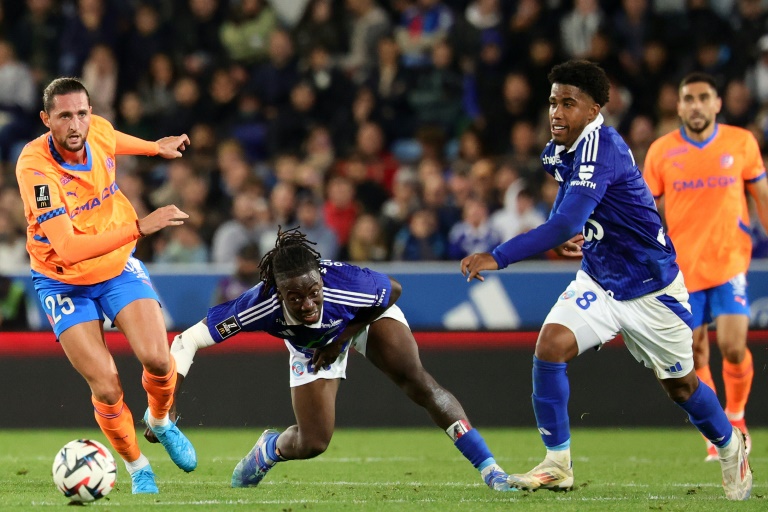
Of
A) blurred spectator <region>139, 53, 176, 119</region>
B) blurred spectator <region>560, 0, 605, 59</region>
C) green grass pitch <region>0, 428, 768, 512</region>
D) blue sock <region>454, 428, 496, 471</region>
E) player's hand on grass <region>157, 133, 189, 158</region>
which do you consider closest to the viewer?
green grass pitch <region>0, 428, 768, 512</region>

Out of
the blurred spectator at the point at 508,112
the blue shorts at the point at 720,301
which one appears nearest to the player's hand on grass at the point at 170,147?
the blue shorts at the point at 720,301

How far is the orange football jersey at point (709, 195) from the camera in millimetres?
8844

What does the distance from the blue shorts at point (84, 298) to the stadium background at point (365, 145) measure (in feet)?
13.4

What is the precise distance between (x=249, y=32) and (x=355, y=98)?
1.81 meters

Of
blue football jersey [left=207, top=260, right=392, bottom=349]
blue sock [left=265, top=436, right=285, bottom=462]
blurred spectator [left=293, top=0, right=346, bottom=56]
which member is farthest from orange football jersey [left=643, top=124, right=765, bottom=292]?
blurred spectator [left=293, top=0, right=346, bottom=56]

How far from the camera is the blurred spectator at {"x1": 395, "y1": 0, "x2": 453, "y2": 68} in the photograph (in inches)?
590

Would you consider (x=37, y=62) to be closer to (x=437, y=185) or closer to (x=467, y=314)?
(x=437, y=185)

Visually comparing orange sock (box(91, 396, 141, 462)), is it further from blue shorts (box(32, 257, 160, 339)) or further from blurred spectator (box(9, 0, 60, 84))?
blurred spectator (box(9, 0, 60, 84))

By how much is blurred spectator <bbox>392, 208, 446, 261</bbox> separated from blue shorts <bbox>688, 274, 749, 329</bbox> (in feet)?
13.7

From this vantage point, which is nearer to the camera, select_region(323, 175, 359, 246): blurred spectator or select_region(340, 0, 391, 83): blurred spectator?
select_region(323, 175, 359, 246): blurred spectator

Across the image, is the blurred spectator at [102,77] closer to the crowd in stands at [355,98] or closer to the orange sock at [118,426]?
the crowd in stands at [355,98]

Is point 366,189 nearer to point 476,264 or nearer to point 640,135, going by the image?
point 640,135

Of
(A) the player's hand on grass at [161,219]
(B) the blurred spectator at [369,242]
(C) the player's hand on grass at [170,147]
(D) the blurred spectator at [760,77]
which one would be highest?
(C) the player's hand on grass at [170,147]

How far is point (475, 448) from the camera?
22.6 ft
